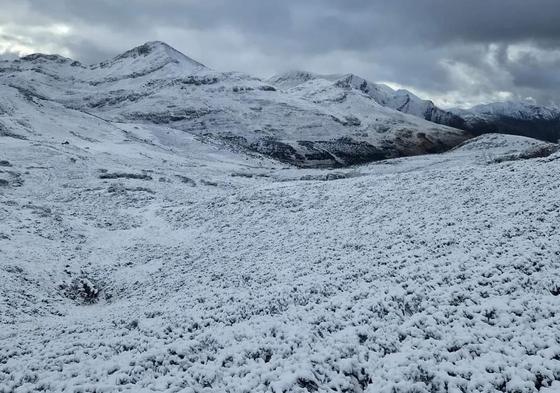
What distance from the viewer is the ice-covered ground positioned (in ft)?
40.8

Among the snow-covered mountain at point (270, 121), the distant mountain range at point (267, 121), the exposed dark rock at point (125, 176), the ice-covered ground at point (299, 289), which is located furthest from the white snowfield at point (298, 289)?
the snow-covered mountain at point (270, 121)

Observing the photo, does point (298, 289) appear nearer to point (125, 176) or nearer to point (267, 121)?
point (125, 176)

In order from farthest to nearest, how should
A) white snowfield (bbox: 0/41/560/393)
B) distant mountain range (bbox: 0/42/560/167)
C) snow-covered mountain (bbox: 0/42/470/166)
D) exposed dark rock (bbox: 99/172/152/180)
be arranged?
snow-covered mountain (bbox: 0/42/470/166)
distant mountain range (bbox: 0/42/560/167)
exposed dark rock (bbox: 99/172/152/180)
white snowfield (bbox: 0/41/560/393)

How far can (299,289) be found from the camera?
741 inches

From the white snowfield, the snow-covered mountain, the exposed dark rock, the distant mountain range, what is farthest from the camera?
the snow-covered mountain

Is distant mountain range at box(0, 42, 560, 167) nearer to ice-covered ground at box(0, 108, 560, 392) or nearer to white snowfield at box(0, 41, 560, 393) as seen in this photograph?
white snowfield at box(0, 41, 560, 393)

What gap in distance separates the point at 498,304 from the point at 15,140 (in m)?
84.1

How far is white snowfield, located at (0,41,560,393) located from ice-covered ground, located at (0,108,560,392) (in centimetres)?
8

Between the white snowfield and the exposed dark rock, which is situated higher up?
the exposed dark rock

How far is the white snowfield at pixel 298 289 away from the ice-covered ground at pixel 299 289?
78mm

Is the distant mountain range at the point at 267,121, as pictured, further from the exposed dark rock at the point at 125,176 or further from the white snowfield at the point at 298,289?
the white snowfield at the point at 298,289

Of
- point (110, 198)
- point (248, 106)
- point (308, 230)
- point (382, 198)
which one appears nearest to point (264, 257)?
point (308, 230)

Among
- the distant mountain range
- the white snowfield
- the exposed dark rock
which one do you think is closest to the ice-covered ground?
the white snowfield

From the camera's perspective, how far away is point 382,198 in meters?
31.4
